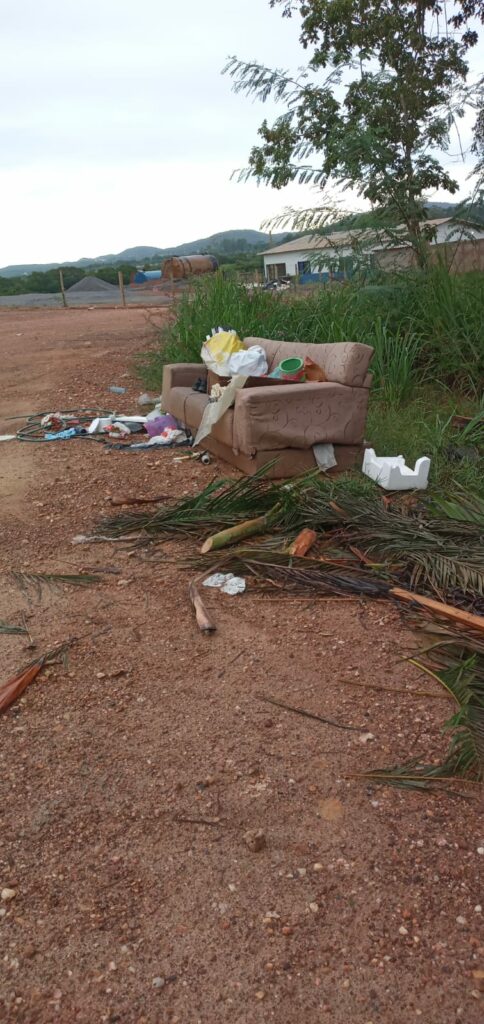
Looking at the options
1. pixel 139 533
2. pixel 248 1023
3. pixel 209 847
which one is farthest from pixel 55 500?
pixel 248 1023

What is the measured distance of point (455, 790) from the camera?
2105 millimetres

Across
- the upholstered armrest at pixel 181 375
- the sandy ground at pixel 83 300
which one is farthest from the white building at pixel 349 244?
the sandy ground at pixel 83 300

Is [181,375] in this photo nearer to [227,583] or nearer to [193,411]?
[193,411]

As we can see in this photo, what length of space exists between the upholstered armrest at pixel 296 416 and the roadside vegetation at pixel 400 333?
477 millimetres

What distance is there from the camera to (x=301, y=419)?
4.74 metres

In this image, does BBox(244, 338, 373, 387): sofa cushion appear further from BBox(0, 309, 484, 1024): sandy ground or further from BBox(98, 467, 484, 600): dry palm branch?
BBox(0, 309, 484, 1024): sandy ground

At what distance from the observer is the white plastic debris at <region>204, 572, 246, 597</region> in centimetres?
331

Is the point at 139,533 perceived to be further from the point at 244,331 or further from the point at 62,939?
the point at 244,331

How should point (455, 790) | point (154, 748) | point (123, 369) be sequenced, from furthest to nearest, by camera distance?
point (123, 369) < point (154, 748) < point (455, 790)

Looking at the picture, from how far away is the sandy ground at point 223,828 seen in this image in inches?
63.5

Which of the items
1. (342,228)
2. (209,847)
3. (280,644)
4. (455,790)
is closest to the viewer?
(209,847)

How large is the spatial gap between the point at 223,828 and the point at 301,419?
10.0 feet

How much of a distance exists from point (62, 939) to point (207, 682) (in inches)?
41.0

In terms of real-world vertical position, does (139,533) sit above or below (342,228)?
below
